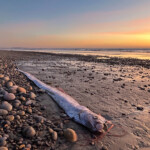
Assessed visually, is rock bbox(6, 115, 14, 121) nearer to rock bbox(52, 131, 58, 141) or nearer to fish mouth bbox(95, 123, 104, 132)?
rock bbox(52, 131, 58, 141)

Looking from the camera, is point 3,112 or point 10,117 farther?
point 3,112

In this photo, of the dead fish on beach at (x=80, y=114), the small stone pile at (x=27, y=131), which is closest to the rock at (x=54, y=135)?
the small stone pile at (x=27, y=131)

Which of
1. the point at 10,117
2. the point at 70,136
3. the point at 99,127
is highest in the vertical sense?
the point at 10,117

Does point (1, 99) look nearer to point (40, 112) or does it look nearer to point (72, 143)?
point (40, 112)

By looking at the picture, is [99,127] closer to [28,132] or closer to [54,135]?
[54,135]

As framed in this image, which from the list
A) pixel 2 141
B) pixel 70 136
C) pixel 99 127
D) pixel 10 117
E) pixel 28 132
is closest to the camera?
pixel 2 141

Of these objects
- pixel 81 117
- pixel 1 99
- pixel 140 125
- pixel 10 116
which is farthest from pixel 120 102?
pixel 1 99

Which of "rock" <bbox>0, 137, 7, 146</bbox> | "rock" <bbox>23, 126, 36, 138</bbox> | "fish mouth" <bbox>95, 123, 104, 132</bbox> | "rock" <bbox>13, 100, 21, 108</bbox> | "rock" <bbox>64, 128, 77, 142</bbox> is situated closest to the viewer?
"rock" <bbox>0, 137, 7, 146</bbox>

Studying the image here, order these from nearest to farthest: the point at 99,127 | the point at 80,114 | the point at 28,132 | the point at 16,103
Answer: the point at 28,132 < the point at 99,127 < the point at 80,114 < the point at 16,103

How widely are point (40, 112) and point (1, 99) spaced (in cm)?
126

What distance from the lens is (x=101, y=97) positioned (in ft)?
17.8

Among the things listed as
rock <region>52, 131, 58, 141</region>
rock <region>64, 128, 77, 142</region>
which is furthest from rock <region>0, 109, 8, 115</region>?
rock <region>64, 128, 77, 142</region>

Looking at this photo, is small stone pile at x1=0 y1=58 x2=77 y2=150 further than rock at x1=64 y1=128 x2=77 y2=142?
No

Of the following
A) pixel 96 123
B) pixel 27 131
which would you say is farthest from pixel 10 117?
pixel 96 123
